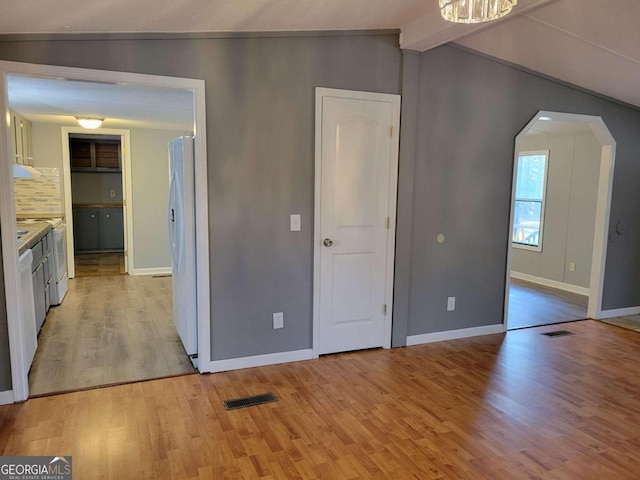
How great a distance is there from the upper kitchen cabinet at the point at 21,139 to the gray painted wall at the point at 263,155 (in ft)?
10.3

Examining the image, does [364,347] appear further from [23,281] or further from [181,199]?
[23,281]

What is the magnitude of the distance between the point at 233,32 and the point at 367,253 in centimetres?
194

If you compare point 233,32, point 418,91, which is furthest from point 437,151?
point 233,32

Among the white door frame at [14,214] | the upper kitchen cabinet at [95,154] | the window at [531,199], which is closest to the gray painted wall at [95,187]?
the upper kitchen cabinet at [95,154]

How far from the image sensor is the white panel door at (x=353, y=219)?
3.52m

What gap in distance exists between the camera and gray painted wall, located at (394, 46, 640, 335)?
3859mm

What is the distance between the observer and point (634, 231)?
503cm

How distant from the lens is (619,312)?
5.04m

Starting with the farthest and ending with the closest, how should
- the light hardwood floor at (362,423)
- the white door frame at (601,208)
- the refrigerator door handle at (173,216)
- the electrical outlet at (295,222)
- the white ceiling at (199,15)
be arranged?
the white door frame at (601,208) → the refrigerator door handle at (173,216) → the electrical outlet at (295,222) → the white ceiling at (199,15) → the light hardwood floor at (362,423)

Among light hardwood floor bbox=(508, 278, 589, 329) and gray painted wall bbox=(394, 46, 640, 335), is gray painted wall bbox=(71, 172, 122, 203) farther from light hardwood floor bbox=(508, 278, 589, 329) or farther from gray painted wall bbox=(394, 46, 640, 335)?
light hardwood floor bbox=(508, 278, 589, 329)

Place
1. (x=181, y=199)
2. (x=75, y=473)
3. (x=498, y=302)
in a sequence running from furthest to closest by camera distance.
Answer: (x=498, y=302), (x=181, y=199), (x=75, y=473)

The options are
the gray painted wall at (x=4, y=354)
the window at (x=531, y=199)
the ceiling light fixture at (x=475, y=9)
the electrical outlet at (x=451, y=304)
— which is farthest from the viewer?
the window at (x=531, y=199)

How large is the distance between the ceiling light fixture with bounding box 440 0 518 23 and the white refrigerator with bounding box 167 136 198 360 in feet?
6.34

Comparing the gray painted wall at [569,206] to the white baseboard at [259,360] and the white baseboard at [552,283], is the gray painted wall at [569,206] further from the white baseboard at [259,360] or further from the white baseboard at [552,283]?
the white baseboard at [259,360]
